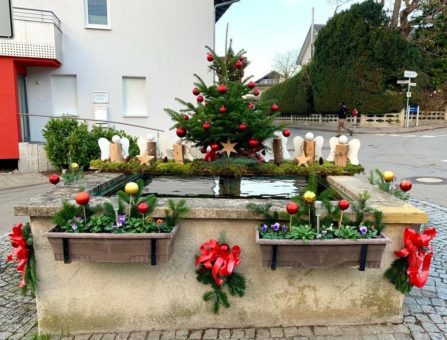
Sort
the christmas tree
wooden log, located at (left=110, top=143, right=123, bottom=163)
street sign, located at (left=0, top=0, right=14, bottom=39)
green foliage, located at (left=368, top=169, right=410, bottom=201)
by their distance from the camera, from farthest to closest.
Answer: wooden log, located at (left=110, top=143, right=123, bottom=163)
the christmas tree
street sign, located at (left=0, top=0, right=14, bottom=39)
green foliage, located at (left=368, top=169, right=410, bottom=201)

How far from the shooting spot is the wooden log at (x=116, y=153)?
4.09m

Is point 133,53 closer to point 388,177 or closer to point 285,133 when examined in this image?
point 285,133

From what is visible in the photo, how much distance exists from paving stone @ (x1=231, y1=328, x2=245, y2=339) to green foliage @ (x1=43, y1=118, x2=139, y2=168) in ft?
22.8

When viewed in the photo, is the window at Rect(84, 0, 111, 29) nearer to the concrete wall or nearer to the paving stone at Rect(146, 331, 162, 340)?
the concrete wall

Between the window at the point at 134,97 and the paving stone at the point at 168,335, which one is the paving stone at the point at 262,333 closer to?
the paving stone at the point at 168,335

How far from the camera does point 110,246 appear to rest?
2.28 meters

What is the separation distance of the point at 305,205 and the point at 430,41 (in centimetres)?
2811

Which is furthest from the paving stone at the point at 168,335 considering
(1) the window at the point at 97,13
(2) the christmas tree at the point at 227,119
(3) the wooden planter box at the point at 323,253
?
(1) the window at the point at 97,13

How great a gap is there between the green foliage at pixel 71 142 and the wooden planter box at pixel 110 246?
6.88 m

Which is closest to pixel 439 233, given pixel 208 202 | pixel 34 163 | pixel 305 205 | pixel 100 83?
pixel 305 205

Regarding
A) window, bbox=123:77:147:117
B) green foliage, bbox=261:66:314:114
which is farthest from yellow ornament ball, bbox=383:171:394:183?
green foliage, bbox=261:66:314:114

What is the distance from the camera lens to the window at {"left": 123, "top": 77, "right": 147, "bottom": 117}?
12.5 m

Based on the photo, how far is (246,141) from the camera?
3.99m

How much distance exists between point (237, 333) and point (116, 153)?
7.75 feet
